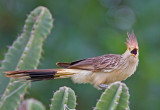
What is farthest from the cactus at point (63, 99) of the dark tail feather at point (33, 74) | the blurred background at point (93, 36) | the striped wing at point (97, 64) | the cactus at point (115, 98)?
the blurred background at point (93, 36)

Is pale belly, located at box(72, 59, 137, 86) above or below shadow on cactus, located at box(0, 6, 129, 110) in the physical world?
below

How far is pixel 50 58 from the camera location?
9.12 metres

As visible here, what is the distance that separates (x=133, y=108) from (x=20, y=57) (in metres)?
4.17

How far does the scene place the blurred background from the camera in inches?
339

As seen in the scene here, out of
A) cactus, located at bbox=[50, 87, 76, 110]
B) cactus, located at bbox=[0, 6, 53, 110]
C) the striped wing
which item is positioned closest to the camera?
cactus, located at bbox=[50, 87, 76, 110]

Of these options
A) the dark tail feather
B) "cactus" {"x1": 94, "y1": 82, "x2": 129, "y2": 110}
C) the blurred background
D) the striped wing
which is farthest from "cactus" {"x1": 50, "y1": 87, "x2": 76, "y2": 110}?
the blurred background

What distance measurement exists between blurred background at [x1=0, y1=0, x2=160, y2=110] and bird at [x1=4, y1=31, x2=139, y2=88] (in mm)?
3218

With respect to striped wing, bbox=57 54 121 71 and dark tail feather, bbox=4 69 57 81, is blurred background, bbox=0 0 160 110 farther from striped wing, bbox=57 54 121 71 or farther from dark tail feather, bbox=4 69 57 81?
dark tail feather, bbox=4 69 57 81

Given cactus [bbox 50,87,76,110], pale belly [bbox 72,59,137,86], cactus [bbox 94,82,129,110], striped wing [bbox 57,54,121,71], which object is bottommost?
cactus [bbox 94,82,129,110]

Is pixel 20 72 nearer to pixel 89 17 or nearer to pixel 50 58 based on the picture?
pixel 50 58

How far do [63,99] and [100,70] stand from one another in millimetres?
1152

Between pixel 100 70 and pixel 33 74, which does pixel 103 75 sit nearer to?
pixel 100 70

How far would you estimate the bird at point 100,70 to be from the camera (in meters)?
4.98

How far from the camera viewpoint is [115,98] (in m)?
3.67
